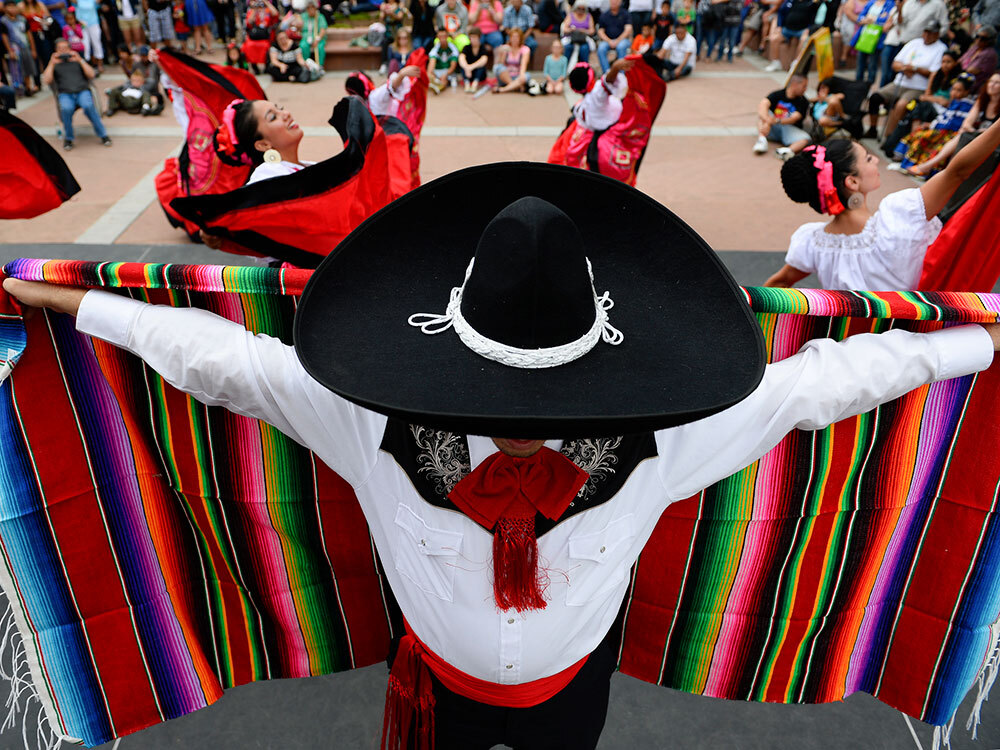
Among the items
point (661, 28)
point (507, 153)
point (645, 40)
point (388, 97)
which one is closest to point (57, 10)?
point (507, 153)

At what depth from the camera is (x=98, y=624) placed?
2.11 m

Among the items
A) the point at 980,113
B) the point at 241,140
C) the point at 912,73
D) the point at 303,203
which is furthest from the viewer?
the point at 912,73

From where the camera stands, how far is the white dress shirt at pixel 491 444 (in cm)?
159

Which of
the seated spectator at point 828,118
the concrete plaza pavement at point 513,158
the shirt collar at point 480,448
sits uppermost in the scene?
the shirt collar at point 480,448

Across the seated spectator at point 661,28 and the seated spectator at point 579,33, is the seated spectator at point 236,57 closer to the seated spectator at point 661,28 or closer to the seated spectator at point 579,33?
the seated spectator at point 579,33

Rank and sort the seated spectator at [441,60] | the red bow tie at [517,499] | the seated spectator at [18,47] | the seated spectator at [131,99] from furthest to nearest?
the seated spectator at [441,60], the seated spectator at [18,47], the seated spectator at [131,99], the red bow tie at [517,499]

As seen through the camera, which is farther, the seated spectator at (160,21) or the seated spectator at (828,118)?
the seated spectator at (160,21)

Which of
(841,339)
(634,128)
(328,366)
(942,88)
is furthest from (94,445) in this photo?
(942,88)

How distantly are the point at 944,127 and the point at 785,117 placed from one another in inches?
71.5

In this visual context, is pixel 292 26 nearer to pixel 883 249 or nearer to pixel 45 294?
pixel 883 249

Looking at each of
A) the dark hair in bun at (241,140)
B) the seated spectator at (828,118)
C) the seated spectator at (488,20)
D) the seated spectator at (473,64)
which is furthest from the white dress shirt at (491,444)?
the seated spectator at (488,20)

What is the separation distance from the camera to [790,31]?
13.4 meters

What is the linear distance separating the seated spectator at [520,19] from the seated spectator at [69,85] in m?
7.22

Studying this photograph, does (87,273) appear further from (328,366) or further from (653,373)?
(653,373)
